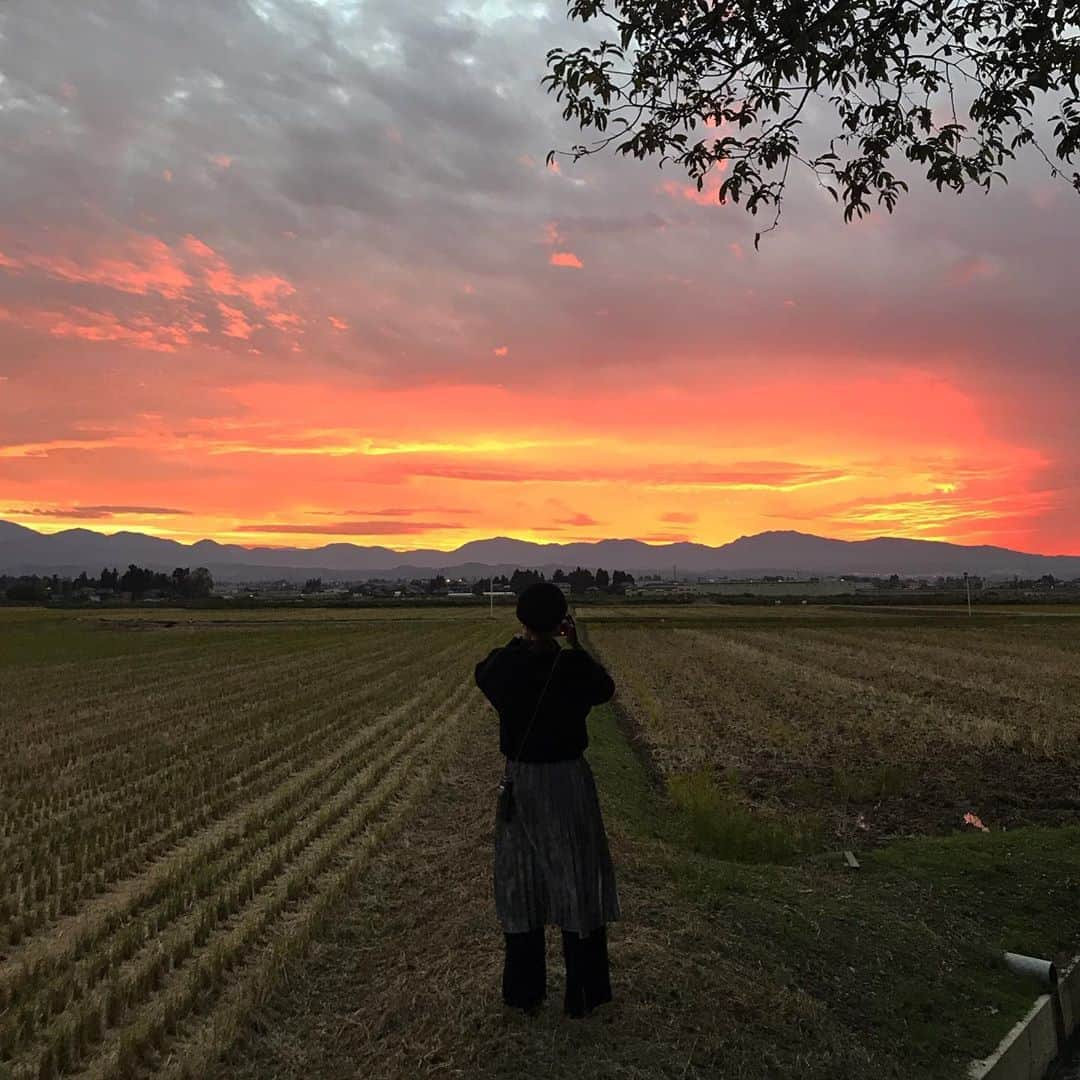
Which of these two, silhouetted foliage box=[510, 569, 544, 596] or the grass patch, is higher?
silhouetted foliage box=[510, 569, 544, 596]

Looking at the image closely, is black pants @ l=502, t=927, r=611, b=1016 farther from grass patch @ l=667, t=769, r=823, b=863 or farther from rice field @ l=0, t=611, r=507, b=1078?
grass patch @ l=667, t=769, r=823, b=863

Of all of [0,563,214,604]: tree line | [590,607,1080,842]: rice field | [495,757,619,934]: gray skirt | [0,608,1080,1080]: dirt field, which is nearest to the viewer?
[495,757,619,934]: gray skirt

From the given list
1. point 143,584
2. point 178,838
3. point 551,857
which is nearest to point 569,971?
point 551,857

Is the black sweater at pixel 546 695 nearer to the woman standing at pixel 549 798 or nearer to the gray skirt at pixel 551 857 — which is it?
the woman standing at pixel 549 798

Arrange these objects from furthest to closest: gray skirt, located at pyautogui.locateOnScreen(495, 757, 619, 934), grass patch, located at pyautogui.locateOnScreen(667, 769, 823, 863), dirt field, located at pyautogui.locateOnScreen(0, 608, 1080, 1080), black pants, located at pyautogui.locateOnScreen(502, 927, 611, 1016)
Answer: grass patch, located at pyautogui.locateOnScreen(667, 769, 823, 863), dirt field, located at pyautogui.locateOnScreen(0, 608, 1080, 1080), black pants, located at pyautogui.locateOnScreen(502, 927, 611, 1016), gray skirt, located at pyautogui.locateOnScreen(495, 757, 619, 934)

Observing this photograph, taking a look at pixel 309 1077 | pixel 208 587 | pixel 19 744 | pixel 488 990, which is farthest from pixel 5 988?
pixel 208 587

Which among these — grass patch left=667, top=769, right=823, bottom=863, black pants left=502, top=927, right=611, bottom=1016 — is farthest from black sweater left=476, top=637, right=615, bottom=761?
grass patch left=667, top=769, right=823, bottom=863

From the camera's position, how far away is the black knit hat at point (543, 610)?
4.42 metres

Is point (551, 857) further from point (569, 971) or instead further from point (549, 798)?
point (569, 971)

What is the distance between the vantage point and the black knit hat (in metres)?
4.42

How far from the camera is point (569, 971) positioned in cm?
451

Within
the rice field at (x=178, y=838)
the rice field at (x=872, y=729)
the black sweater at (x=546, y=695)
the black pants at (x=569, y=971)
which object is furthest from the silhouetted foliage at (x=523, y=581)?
the rice field at (x=872, y=729)

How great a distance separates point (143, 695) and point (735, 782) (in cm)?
1794

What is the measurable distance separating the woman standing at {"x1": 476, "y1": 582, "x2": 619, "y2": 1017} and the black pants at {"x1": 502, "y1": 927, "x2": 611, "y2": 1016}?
0.01 meters
